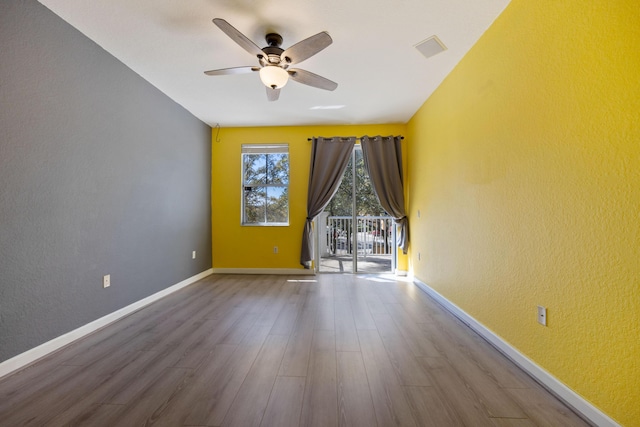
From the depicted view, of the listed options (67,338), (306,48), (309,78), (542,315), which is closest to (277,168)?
(309,78)

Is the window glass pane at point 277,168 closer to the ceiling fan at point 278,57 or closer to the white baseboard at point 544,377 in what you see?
the ceiling fan at point 278,57

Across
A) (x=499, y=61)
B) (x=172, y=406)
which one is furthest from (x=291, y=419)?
(x=499, y=61)

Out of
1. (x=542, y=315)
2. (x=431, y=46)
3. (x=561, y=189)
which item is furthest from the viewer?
(x=431, y=46)

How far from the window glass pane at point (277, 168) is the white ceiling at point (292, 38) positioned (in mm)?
1199

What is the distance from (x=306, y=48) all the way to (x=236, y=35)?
504 mm

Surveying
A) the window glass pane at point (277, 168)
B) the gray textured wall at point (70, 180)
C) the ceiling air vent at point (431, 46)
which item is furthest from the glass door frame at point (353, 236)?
the gray textured wall at point (70, 180)

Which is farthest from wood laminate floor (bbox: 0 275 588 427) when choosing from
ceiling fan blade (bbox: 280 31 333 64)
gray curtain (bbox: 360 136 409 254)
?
ceiling fan blade (bbox: 280 31 333 64)

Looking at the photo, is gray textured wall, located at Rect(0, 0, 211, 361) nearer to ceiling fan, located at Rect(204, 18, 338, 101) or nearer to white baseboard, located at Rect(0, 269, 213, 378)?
white baseboard, located at Rect(0, 269, 213, 378)

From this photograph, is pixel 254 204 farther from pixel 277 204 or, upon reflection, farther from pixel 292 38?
pixel 292 38

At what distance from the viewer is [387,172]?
4.20 metres

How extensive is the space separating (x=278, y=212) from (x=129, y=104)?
249 cm

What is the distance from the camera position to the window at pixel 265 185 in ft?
14.5

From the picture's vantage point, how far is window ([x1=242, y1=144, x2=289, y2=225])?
4430mm

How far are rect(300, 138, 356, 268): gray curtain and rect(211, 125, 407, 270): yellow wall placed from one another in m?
0.14
